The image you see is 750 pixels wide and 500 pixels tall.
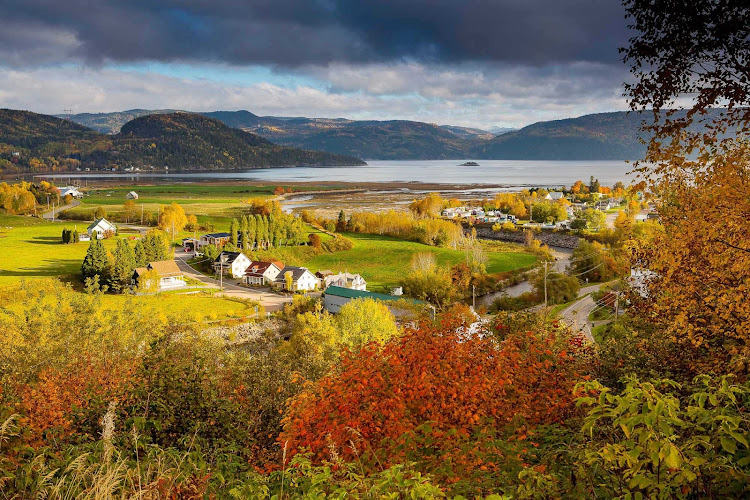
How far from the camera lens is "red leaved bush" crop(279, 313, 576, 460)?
24.6 feet

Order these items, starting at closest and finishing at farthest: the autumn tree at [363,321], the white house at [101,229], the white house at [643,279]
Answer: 1. the white house at [643,279]
2. the autumn tree at [363,321]
3. the white house at [101,229]

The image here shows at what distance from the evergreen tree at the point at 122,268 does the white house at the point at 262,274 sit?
1197 cm

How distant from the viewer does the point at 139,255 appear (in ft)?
182

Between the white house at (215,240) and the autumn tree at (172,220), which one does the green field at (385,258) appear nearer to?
the white house at (215,240)

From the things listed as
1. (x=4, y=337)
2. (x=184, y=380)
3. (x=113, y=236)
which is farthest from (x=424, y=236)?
(x=184, y=380)

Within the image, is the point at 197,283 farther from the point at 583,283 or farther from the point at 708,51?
the point at 708,51

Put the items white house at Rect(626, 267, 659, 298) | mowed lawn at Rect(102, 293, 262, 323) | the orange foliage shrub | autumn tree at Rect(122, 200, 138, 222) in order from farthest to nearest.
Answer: autumn tree at Rect(122, 200, 138, 222)
mowed lawn at Rect(102, 293, 262, 323)
the orange foliage shrub
white house at Rect(626, 267, 659, 298)

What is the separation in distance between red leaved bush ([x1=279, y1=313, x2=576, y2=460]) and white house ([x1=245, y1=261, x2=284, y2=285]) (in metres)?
49.0

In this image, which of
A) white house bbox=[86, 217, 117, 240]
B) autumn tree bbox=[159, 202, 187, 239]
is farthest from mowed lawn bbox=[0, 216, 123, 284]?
autumn tree bbox=[159, 202, 187, 239]

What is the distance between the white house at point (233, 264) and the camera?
198 ft

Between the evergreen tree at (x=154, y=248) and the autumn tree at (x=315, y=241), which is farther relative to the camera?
the autumn tree at (x=315, y=241)

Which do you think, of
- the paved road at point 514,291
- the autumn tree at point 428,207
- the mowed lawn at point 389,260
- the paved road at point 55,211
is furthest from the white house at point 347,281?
the paved road at point 55,211

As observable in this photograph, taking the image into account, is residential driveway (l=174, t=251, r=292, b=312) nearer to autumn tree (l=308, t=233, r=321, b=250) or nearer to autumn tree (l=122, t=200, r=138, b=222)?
autumn tree (l=308, t=233, r=321, b=250)

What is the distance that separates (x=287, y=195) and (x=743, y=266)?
493ft
